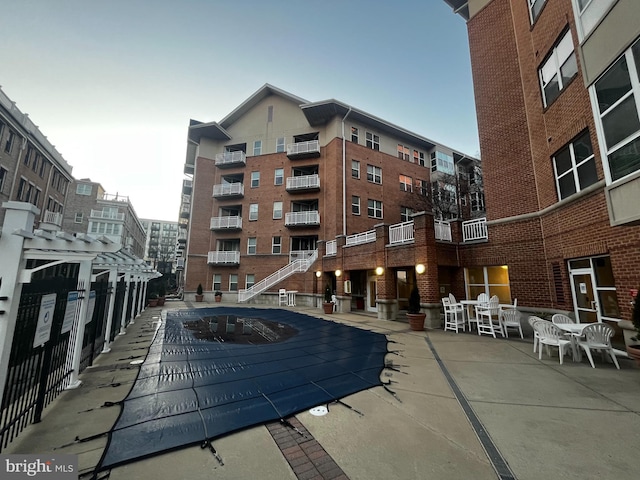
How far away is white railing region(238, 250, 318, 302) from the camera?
20.9 m

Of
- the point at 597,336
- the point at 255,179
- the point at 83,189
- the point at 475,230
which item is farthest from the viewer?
the point at 83,189

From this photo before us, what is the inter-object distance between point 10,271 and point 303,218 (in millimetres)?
20691

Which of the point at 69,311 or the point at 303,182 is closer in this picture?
the point at 69,311

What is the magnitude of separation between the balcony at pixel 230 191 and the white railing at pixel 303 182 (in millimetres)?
5249

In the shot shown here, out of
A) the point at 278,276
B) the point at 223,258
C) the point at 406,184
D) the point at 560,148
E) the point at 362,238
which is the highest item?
the point at 406,184

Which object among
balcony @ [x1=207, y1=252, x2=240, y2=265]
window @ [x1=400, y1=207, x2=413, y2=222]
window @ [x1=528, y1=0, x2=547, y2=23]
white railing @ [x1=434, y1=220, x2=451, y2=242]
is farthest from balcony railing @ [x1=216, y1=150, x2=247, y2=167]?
window @ [x1=528, y1=0, x2=547, y2=23]

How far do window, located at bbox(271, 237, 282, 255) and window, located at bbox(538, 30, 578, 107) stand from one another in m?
19.8

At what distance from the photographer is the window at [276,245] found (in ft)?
79.7

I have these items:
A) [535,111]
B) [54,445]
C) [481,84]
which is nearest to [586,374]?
[54,445]

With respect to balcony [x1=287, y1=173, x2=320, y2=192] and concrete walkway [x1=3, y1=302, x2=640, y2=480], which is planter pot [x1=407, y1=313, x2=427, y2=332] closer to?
concrete walkway [x1=3, y1=302, x2=640, y2=480]

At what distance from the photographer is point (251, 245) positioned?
82.5 ft

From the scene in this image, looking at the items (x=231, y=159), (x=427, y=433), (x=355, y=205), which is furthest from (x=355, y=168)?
(x=427, y=433)

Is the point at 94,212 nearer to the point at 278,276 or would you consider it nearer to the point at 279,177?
the point at 279,177

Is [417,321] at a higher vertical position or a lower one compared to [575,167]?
lower
